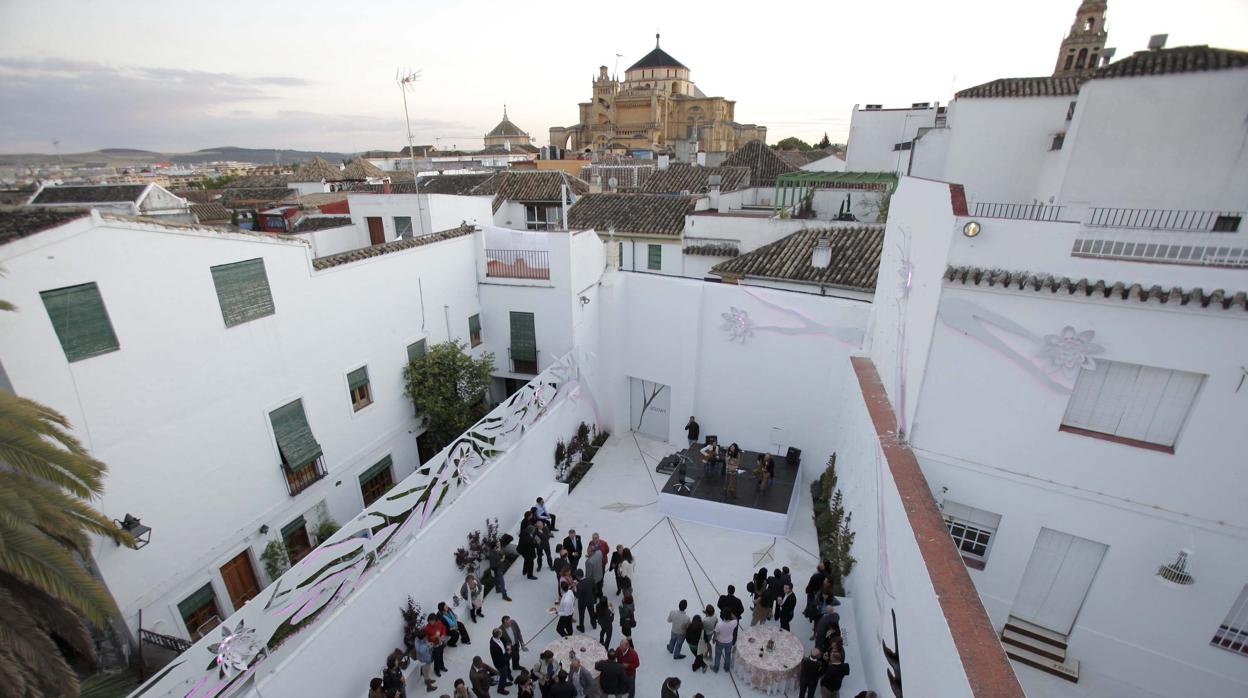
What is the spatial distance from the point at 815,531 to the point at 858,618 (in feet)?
10.7

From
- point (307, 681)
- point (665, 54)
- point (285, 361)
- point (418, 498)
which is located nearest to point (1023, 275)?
point (418, 498)

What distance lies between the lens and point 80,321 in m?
7.48

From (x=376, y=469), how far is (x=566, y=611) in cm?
632

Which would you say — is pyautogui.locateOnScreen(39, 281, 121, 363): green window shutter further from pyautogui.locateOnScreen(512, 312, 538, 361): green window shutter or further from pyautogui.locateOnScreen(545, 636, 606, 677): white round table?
pyautogui.locateOnScreen(512, 312, 538, 361): green window shutter

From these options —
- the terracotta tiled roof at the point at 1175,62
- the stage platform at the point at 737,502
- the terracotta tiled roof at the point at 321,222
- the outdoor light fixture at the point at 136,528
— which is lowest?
the stage platform at the point at 737,502

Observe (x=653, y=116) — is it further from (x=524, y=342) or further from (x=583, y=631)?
(x=583, y=631)

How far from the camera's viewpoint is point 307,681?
7309 mm

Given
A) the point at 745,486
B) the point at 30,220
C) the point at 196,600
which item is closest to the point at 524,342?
the point at 745,486

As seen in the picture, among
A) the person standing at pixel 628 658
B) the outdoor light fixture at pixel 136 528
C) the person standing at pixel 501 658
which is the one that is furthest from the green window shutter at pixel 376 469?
the person standing at pixel 628 658

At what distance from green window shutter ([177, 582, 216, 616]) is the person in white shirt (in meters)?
6.26

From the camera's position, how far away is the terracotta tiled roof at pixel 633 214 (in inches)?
856

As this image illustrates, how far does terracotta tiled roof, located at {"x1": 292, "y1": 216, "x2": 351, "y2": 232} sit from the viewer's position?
57.6 ft

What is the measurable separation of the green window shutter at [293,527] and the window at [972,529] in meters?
12.5

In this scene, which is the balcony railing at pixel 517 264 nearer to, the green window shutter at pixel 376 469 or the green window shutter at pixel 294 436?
the green window shutter at pixel 376 469
